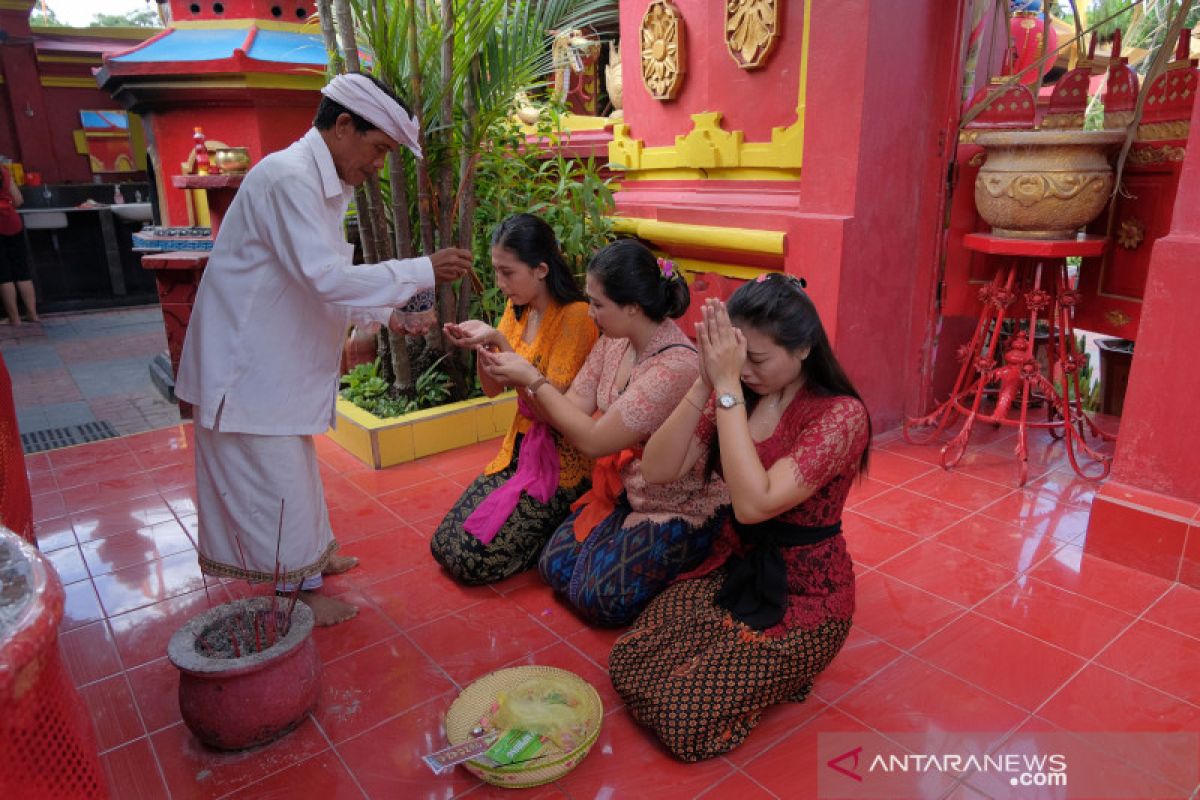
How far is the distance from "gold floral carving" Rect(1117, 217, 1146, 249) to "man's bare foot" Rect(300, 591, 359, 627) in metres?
3.47

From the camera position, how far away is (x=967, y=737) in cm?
208

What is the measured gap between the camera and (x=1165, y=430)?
2.77m

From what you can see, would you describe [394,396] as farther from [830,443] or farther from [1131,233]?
[1131,233]

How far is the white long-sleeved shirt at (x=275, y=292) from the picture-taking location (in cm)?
224

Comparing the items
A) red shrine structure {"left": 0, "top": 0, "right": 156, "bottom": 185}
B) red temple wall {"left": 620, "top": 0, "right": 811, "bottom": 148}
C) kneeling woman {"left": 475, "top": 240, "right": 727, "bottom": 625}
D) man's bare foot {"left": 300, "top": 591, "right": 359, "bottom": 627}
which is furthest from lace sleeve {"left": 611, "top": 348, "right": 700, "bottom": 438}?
red shrine structure {"left": 0, "top": 0, "right": 156, "bottom": 185}

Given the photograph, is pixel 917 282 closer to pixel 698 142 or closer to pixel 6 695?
pixel 698 142

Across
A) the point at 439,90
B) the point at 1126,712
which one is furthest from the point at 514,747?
the point at 439,90

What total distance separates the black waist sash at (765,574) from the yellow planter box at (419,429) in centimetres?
231

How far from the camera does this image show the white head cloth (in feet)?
7.49

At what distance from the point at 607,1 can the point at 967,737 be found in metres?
3.51

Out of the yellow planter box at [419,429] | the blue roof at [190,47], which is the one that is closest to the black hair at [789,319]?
the yellow planter box at [419,429]

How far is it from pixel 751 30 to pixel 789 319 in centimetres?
293

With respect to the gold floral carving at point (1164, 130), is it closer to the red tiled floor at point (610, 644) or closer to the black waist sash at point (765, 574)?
the red tiled floor at point (610, 644)

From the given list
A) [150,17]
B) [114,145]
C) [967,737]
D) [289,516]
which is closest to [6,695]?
[289,516]
